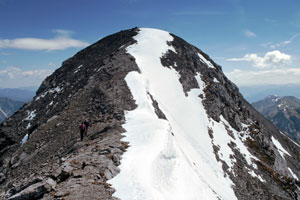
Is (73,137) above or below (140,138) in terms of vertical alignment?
above

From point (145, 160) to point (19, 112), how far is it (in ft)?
141

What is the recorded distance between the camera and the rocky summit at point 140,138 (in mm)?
14602

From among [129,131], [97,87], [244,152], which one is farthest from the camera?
[244,152]

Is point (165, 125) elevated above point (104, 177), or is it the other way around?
point (165, 125)

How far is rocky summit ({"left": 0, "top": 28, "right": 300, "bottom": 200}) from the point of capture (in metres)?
14.6

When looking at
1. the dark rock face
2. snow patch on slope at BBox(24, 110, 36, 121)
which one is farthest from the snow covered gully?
snow patch on slope at BBox(24, 110, 36, 121)

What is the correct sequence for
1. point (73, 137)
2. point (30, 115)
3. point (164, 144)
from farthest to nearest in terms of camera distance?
point (30, 115) < point (73, 137) < point (164, 144)

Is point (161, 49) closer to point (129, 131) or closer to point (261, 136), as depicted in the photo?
point (261, 136)

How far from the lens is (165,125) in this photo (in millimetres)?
24922

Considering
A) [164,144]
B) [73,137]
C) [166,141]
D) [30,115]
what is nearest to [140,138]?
[164,144]

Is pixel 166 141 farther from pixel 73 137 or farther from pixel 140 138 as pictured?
pixel 73 137

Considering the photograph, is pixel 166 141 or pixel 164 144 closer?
pixel 164 144

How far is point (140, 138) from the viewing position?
21.2m

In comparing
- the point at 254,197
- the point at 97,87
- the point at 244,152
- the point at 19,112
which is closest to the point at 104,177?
the point at 97,87
